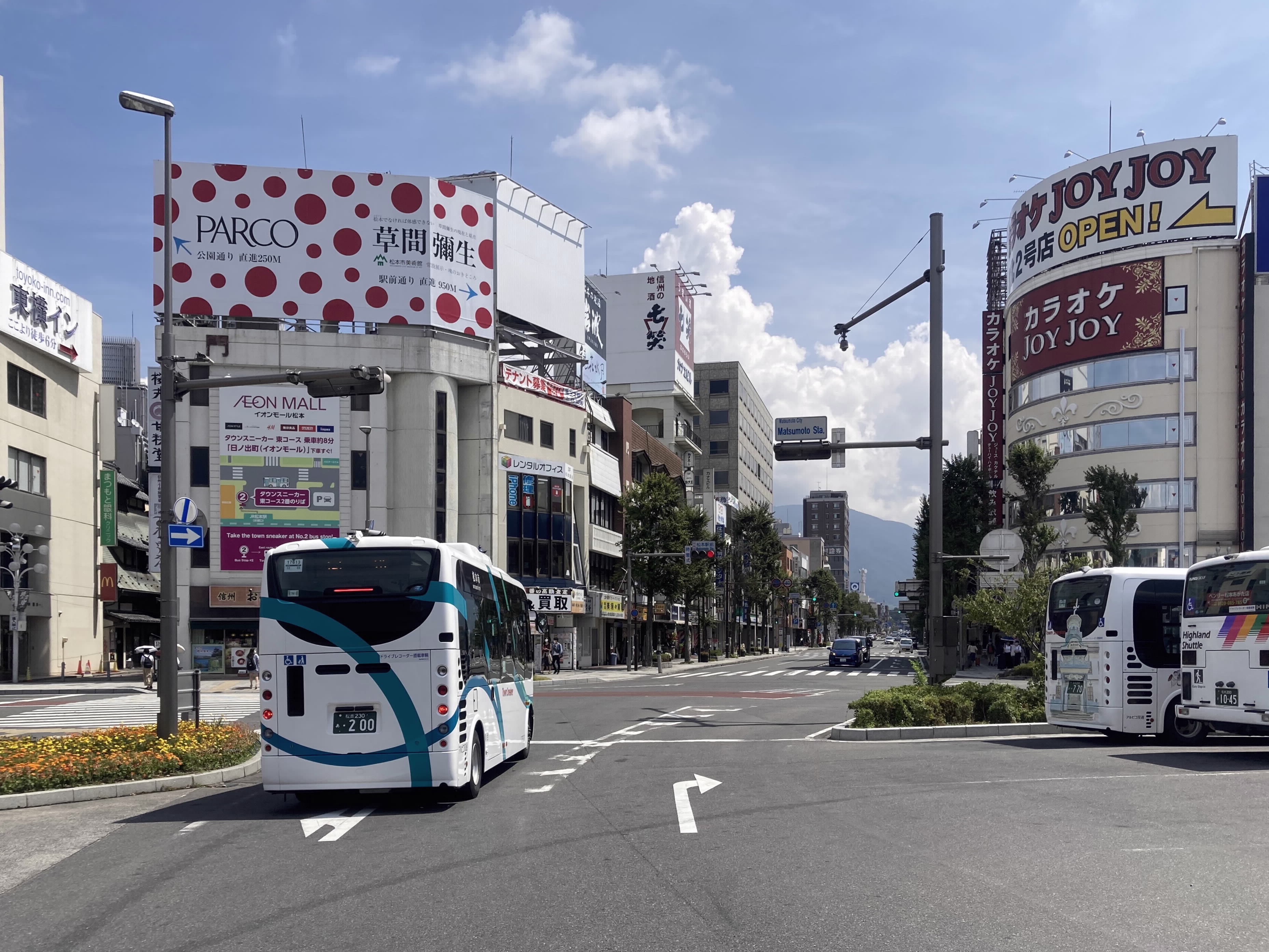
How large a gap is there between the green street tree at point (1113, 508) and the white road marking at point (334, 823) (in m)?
43.2

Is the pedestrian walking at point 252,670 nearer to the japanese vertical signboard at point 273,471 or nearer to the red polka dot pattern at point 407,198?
the japanese vertical signboard at point 273,471

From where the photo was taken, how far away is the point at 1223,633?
16.7 m

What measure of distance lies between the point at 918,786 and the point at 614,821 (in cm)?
397

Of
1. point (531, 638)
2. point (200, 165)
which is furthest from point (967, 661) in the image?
point (531, 638)

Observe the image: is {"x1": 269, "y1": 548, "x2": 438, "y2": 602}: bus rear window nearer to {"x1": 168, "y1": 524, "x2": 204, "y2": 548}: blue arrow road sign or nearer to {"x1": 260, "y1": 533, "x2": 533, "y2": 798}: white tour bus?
{"x1": 260, "y1": 533, "x2": 533, "y2": 798}: white tour bus

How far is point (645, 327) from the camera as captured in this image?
3812 inches

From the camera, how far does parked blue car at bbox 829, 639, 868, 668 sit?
231ft

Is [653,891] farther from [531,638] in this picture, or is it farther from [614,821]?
[531,638]

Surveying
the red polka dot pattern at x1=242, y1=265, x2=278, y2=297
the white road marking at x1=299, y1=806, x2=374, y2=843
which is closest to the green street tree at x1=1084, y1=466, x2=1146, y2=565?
the red polka dot pattern at x1=242, y1=265, x2=278, y2=297

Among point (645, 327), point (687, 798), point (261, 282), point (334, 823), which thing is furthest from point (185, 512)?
point (645, 327)

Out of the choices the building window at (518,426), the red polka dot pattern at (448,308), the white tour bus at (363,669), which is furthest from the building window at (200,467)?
the white tour bus at (363,669)

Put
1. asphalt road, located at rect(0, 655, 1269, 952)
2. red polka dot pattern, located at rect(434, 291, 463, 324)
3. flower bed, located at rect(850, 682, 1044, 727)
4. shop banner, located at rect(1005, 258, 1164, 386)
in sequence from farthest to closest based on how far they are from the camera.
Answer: shop banner, located at rect(1005, 258, 1164, 386) < red polka dot pattern, located at rect(434, 291, 463, 324) < flower bed, located at rect(850, 682, 1044, 727) < asphalt road, located at rect(0, 655, 1269, 952)

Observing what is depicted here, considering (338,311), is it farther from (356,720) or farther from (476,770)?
(356,720)

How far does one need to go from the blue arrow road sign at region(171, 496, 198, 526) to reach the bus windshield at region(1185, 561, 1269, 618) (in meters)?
15.1
